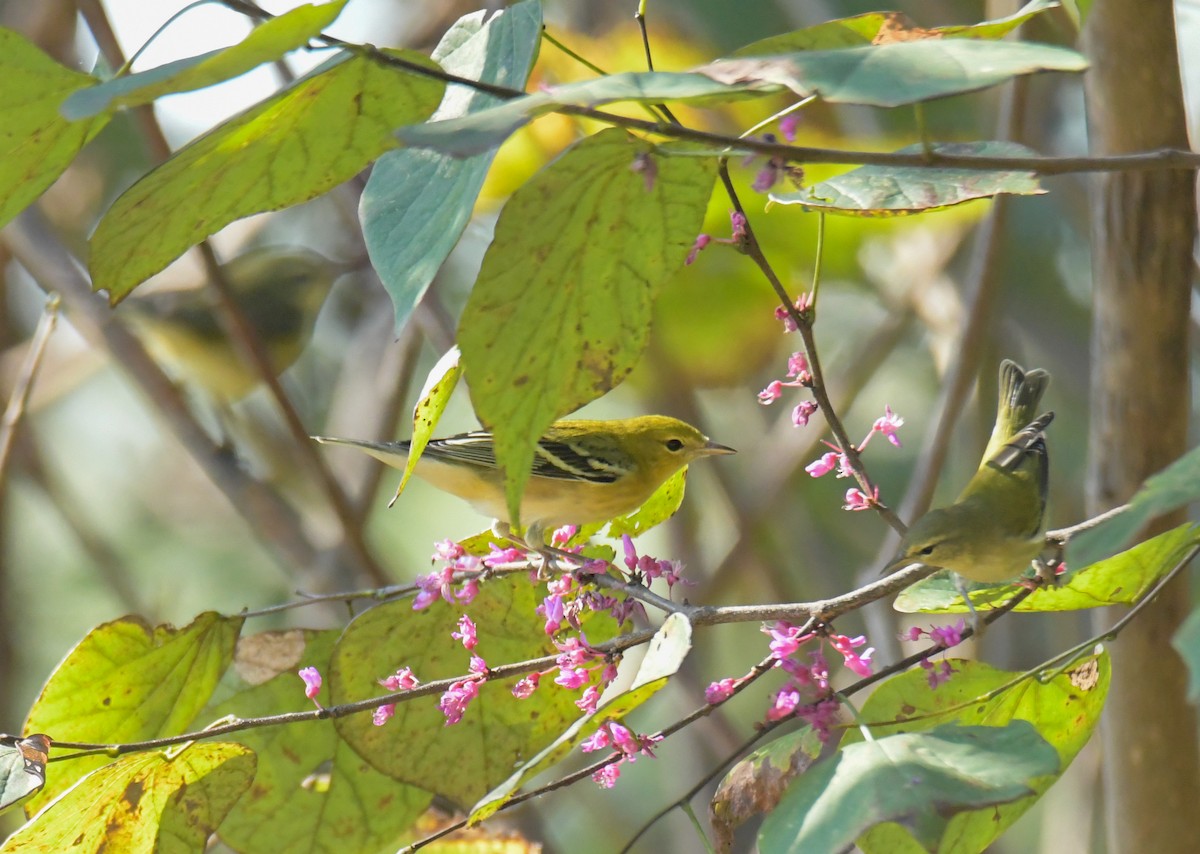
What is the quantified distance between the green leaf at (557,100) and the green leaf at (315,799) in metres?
0.98

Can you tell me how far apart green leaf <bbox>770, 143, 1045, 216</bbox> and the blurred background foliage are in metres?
1.09

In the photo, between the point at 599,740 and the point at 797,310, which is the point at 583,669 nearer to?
the point at 599,740

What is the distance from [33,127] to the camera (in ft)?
3.27

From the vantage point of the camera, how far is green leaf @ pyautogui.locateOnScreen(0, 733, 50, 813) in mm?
1122

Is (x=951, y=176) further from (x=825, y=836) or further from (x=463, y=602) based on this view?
(x=463, y=602)

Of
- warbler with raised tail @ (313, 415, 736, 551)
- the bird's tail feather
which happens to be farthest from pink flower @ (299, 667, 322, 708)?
warbler with raised tail @ (313, 415, 736, 551)

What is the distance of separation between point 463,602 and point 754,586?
2750 mm

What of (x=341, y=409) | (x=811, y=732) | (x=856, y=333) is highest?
(x=811, y=732)

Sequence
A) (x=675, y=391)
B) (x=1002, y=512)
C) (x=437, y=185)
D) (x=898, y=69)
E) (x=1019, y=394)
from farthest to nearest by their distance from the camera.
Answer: (x=675, y=391) → (x=1019, y=394) → (x=1002, y=512) → (x=437, y=185) → (x=898, y=69)

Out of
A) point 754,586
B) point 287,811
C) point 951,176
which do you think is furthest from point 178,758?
point 754,586

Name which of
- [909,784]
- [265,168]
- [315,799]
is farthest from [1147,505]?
[315,799]

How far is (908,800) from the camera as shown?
0.85 meters

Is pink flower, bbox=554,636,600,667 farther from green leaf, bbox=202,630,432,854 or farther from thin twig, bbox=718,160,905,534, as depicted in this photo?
green leaf, bbox=202,630,432,854

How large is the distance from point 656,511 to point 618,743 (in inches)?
19.2
